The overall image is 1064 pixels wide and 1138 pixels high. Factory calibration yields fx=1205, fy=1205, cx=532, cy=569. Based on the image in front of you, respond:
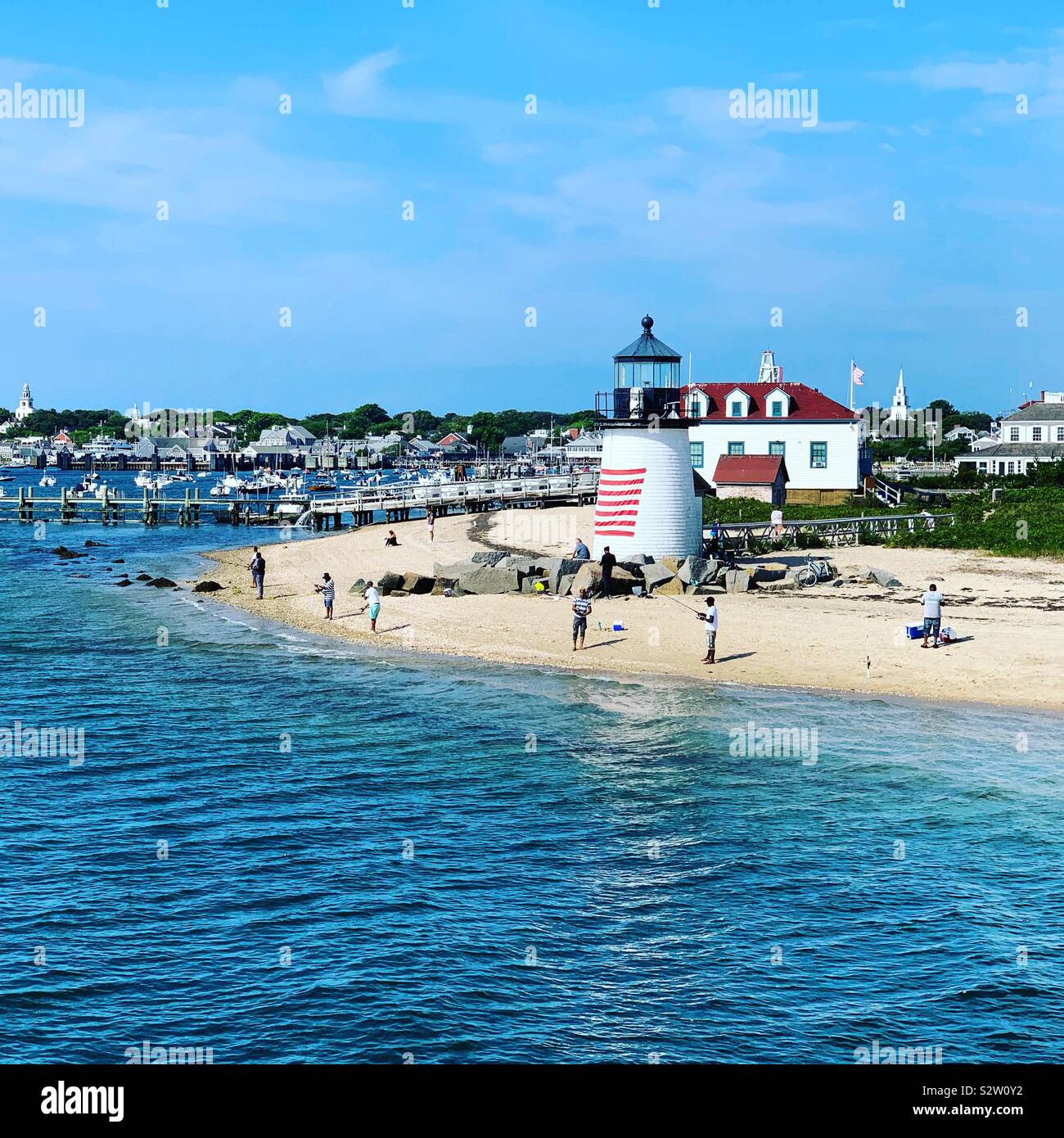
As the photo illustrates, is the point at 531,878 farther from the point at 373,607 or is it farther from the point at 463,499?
the point at 463,499

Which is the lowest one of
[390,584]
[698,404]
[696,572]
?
[390,584]

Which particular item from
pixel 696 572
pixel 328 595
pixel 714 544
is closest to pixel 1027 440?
pixel 714 544

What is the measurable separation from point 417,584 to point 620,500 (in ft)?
25.8

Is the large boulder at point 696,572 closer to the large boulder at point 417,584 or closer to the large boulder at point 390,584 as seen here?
the large boulder at point 417,584

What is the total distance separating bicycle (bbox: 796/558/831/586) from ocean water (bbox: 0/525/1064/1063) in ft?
46.5

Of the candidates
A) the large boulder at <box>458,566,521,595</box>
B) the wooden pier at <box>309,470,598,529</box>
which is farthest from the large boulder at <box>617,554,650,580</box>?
the wooden pier at <box>309,470,598,529</box>

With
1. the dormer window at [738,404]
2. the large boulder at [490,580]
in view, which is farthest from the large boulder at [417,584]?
the dormer window at [738,404]

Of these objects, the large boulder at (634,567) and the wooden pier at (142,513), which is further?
the wooden pier at (142,513)

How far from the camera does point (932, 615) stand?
2928 cm

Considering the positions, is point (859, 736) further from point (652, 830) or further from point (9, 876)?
point (9, 876)

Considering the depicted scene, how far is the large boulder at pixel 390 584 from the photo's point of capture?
4250 cm

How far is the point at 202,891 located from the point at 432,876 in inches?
119

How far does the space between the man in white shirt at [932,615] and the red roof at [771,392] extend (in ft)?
125
